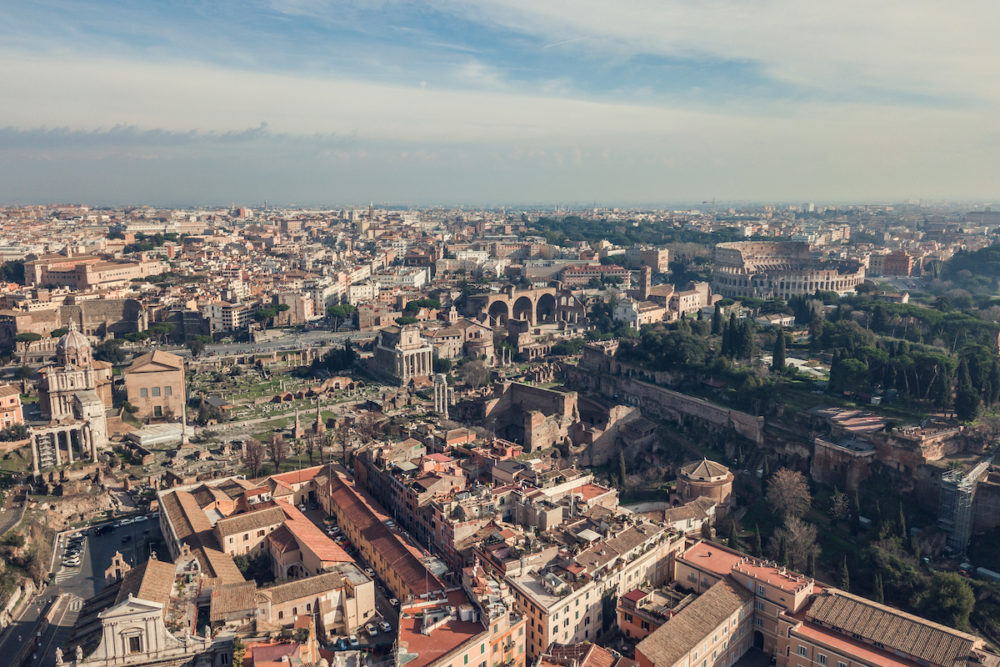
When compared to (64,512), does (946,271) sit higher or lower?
higher

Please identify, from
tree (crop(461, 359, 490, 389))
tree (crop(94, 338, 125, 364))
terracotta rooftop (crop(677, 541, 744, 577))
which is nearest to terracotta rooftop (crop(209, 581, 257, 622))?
terracotta rooftop (crop(677, 541, 744, 577))

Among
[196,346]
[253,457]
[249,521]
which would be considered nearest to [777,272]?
[196,346]

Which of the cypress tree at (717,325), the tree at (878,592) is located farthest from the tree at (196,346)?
the tree at (878,592)

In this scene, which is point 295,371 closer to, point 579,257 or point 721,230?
point 579,257

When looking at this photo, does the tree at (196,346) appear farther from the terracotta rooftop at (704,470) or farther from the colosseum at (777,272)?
the colosseum at (777,272)

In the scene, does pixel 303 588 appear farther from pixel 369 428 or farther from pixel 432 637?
pixel 369 428

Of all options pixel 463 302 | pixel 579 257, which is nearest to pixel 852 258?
pixel 579 257
